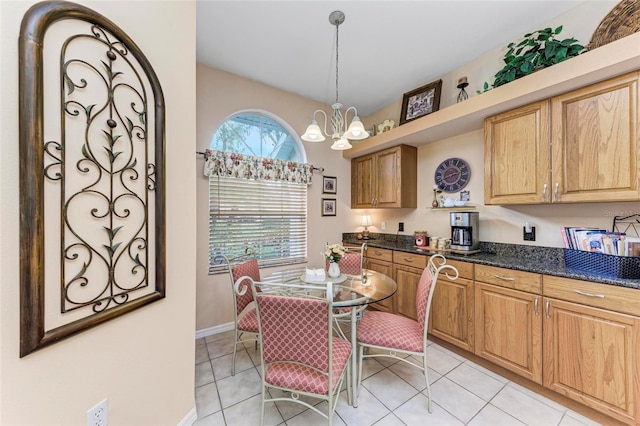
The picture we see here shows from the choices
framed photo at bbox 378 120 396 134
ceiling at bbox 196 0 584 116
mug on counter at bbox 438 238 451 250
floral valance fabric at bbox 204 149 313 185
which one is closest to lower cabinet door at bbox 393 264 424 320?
mug on counter at bbox 438 238 451 250

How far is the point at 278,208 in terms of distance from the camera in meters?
3.17

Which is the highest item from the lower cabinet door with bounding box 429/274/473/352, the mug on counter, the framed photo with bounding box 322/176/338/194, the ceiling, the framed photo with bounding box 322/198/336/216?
the ceiling

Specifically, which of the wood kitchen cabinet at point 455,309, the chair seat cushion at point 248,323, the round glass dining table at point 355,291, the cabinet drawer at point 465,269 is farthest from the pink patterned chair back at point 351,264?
the chair seat cushion at point 248,323

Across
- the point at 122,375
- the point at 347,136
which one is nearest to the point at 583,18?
the point at 347,136

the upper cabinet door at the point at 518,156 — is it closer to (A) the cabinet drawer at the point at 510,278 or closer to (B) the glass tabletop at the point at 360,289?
(A) the cabinet drawer at the point at 510,278

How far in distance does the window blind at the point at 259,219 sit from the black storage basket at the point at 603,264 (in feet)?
8.76

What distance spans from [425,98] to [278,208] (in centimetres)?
231

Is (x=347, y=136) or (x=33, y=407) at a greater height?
(x=347, y=136)

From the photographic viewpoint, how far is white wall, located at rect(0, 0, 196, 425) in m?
0.75

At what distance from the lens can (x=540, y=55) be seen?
6.10ft

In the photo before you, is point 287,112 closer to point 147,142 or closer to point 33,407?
point 147,142

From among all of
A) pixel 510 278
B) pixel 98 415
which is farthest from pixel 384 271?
pixel 98 415

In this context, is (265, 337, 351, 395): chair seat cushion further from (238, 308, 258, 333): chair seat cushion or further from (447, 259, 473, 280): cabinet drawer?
(447, 259, 473, 280): cabinet drawer

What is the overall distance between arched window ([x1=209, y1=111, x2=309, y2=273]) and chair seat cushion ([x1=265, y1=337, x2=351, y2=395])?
1670mm
